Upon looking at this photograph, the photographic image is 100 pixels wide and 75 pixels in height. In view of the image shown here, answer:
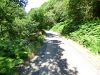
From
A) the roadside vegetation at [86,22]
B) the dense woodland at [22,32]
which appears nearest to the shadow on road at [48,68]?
the dense woodland at [22,32]

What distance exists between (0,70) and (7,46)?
110 inches

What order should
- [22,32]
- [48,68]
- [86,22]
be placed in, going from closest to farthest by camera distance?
1. [48,68]
2. [22,32]
3. [86,22]

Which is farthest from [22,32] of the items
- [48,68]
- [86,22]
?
[86,22]

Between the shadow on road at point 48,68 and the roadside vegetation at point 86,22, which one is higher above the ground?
the roadside vegetation at point 86,22

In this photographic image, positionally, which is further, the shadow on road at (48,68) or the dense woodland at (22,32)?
the dense woodland at (22,32)

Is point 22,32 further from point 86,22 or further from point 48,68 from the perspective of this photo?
point 86,22

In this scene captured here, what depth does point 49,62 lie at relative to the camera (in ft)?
36.2

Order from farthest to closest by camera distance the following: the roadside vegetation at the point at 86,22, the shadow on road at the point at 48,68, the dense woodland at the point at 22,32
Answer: the roadside vegetation at the point at 86,22
the dense woodland at the point at 22,32
the shadow on road at the point at 48,68

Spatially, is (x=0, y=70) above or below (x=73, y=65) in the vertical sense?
above

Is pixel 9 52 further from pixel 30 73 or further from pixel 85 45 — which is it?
pixel 85 45

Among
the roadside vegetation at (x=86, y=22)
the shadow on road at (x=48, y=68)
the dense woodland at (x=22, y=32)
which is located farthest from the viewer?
the roadside vegetation at (x=86, y=22)

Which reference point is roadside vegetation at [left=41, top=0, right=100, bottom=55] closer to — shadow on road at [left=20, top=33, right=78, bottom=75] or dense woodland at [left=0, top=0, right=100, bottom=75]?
dense woodland at [left=0, top=0, right=100, bottom=75]

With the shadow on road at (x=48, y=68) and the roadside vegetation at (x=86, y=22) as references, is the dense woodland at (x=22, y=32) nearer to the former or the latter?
the roadside vegetation at (x=86, y=22)

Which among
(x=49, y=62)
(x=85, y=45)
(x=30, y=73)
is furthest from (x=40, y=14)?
(x=30, y=73)
